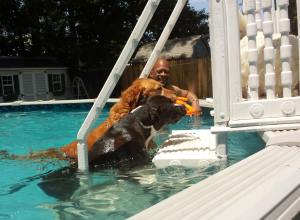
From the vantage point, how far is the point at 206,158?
3.76m

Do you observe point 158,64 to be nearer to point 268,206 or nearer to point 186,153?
point 186,153

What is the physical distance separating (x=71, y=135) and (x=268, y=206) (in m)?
8.34

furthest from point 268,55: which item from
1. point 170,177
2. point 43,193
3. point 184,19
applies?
point 184,19

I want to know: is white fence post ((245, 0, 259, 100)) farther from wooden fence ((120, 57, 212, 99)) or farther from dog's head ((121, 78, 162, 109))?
wooden fence ((120, 57, 212, 99))

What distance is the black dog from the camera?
14.8ft

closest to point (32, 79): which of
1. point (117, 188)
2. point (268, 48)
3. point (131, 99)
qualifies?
point (131, 99)

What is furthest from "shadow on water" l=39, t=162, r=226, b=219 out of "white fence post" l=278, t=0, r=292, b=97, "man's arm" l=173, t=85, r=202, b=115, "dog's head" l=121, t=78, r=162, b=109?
"white fence post" l=278, t=0, r=292, b=97

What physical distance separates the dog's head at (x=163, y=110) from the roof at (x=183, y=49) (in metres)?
19.9

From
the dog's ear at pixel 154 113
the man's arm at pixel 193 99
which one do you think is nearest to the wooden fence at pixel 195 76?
the man's arm at pixel 193 99

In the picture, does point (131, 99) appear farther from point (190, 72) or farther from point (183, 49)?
point (183, 49)

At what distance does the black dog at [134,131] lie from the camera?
4.51 meters

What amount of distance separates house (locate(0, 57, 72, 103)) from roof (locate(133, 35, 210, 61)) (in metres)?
5.82

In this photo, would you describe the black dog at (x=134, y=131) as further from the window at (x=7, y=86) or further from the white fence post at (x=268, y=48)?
the window at (x=7, y=86)

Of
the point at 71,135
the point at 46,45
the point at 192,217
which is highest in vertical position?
the point at 46,45
